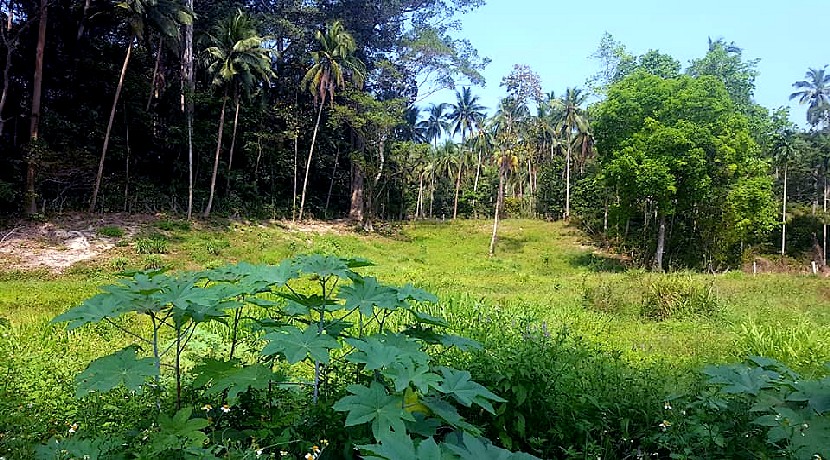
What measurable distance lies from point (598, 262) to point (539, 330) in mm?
20374

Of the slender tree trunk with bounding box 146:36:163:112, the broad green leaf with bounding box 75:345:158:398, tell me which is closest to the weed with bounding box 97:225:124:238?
the slender tree trunk with bounding box 146:36:163:112

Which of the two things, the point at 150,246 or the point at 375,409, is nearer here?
the point at 375,409

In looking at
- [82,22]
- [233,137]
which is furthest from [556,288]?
[82,22]

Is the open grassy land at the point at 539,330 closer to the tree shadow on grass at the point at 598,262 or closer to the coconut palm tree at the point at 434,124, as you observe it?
the tree shadow on grass at the point at 598,262

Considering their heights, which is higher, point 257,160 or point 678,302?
point 257,160

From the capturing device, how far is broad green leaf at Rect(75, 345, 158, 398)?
1.94 m

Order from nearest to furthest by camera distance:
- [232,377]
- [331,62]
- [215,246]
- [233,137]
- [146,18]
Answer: [232,377], [215,246], [146,18], [331,62], [233,137]

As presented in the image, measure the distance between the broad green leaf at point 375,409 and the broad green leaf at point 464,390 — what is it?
0.19 m

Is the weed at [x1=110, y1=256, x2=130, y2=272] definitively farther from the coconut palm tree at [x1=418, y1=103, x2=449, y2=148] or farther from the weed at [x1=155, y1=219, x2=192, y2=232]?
the coconut palm tree at [x1=418, y1=103, x2=449, y2=148]

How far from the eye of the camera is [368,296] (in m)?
2.32

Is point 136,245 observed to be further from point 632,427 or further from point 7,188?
point 632,427

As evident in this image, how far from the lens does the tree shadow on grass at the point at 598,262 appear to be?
2212 cm

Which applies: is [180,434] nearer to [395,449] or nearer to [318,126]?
[395,449]

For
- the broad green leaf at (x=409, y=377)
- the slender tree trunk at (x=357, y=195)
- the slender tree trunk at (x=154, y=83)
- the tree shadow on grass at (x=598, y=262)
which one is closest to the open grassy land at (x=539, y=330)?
the tree shadow on grass at (x=598, y=262)
